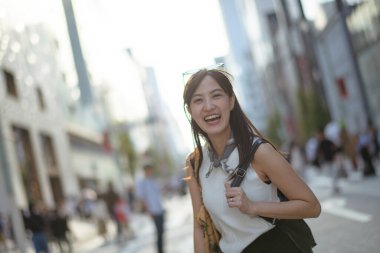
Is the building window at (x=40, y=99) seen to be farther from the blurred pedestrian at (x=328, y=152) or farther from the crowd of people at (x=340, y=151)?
the blurred pedestrian at (x=328, y=152)

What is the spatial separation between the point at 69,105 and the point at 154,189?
33083 millimetres

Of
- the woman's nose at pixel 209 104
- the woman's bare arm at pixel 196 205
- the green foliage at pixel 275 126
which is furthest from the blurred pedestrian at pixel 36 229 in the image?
the green foliage at pixel 275 126

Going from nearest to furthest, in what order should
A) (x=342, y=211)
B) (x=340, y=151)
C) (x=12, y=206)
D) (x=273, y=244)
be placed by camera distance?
(x=273, y=244), (x=342, y=211), (x=12, y=206), (x=340, y=151)

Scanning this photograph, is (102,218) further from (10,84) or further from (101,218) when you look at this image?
(10,84)

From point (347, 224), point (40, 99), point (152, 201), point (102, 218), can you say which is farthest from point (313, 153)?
point (40, 99)

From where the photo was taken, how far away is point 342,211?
35.4ft

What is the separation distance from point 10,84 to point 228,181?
26999 mm

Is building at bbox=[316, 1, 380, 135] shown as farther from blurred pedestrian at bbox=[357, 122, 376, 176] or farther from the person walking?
the person walking

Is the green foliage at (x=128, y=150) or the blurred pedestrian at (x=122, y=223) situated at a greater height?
the green foliage at (x=128, y=150)

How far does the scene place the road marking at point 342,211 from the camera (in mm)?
9359

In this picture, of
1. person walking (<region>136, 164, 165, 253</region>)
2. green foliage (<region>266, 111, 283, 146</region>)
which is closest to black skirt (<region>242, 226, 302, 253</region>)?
person walking (<region>136, 164, 165, 253</region>)

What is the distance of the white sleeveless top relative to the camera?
2537 millimetres

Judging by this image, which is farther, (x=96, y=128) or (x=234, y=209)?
(x=96, y=128)

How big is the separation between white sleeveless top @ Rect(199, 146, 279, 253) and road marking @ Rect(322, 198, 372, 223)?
22.4 ft
